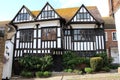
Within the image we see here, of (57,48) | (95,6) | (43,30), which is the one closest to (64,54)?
(57,48)

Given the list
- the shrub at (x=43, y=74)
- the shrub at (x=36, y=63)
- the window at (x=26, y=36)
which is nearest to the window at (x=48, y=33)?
the window at (x=26, y=36)

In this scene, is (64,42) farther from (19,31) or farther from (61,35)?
(19,31)

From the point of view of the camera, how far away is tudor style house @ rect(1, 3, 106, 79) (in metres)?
23.6

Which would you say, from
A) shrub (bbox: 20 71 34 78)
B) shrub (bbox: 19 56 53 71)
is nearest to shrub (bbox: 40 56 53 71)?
shrub (bbox: 19 56 53 71)

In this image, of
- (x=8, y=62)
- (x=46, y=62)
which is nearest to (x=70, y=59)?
(x=46, y=62)

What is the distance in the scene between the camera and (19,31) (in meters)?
25.3

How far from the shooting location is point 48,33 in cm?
2411

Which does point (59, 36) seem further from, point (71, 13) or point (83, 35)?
point (71, 13)

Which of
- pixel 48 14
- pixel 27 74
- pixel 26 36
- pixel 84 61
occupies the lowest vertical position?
pixel 27 74

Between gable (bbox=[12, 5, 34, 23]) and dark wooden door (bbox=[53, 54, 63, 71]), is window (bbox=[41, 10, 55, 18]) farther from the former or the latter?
dark wooden door (bbox=[53, 54, 63, 71])

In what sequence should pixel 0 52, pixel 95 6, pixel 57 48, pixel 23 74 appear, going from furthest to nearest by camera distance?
pixel 95 6 → pixel 57 48 → pixel 23 74 → pixel 0 52

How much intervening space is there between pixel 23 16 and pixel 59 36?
16.5 feet

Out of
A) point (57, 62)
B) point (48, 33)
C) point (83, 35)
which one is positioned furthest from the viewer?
point (83, 35)

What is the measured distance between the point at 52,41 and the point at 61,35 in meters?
1.18
